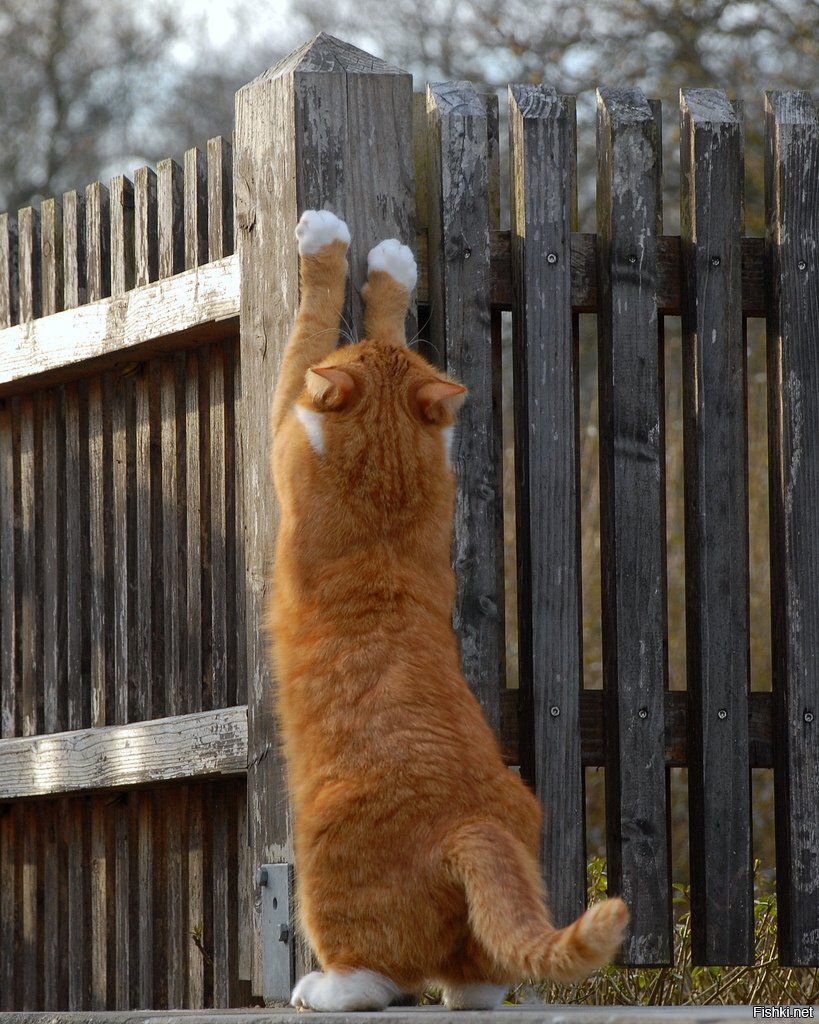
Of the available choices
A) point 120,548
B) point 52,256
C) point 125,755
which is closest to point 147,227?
point 52,256

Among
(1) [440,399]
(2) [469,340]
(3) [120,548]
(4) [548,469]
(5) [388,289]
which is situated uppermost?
(5) [388,289]

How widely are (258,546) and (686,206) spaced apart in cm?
129

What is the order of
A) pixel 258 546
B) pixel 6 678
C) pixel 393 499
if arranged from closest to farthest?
pixel 393 499, pixel 258 546, pixel 6 678

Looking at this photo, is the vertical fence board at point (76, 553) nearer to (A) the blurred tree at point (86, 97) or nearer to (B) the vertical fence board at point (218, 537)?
(B) the vertical fence board at point (218, 537)

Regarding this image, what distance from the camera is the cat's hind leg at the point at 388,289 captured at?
3133mm

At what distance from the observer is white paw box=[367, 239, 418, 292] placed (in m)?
3.13

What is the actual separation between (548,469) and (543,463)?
18 millimetres

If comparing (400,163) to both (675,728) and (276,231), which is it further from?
(675,728)

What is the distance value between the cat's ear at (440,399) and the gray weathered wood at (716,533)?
59cm

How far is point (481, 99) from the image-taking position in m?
3.29

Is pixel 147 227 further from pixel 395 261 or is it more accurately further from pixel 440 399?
pixel 440 399

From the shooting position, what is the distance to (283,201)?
10.5ft

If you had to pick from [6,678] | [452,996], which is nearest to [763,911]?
[452,996]

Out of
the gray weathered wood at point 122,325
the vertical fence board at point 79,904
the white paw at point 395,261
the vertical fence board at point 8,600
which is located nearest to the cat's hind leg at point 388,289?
the white paw at point 395,261
